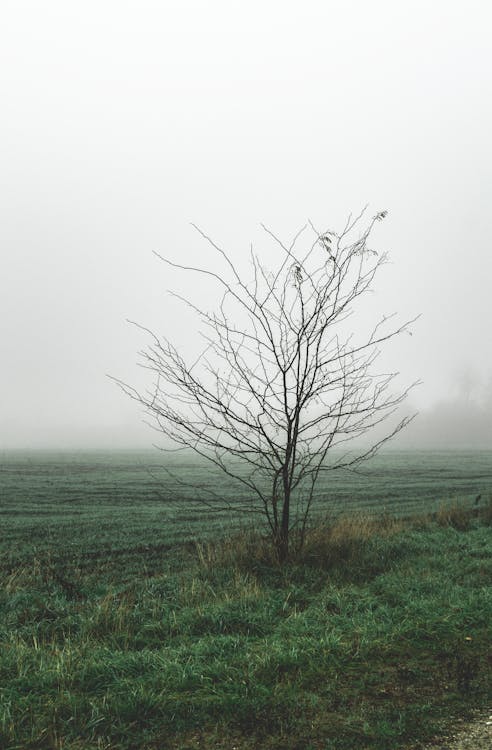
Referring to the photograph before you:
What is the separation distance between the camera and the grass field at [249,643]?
388 cm

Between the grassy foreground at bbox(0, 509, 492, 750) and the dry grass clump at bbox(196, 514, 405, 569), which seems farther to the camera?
the dry grass clump at bbox(196, 514, 405, 569)

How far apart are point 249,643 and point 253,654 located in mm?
436

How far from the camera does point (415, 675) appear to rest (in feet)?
15.3

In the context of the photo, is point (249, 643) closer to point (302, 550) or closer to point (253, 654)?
point (253, 654)

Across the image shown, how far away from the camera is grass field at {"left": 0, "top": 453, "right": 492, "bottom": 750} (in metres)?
3.88

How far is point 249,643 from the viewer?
551cm

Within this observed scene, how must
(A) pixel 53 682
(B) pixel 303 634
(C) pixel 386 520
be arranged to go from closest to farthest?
(A) pixel 53 682 < (B) pixel 303 634 < (C) pixel 386 520

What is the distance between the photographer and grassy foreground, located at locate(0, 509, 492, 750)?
12.6 feet

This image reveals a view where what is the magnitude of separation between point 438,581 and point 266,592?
2.79 metres

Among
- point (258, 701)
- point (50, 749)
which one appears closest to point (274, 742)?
point (258, 701)

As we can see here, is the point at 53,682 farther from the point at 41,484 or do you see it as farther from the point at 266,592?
the point at 41,484

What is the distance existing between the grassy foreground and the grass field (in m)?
0.02

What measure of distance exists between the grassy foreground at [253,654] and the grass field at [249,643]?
0.02m

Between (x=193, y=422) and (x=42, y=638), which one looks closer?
(x=42, y=638)
